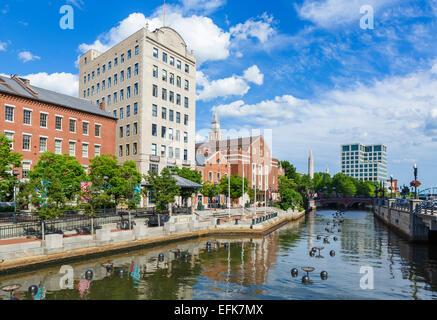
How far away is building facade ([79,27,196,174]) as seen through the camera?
175 feet

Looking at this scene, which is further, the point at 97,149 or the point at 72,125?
the point at 97,149

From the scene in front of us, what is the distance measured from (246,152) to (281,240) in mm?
45701

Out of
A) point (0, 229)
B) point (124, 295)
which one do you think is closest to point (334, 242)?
point (124, 295)

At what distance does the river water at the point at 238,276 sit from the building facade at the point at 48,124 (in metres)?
20.9

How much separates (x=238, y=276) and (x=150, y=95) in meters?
40.2

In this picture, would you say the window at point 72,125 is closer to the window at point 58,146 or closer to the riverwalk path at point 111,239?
the window at point 58,146

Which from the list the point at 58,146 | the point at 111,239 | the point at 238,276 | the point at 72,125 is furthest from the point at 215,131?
the point at 238,276

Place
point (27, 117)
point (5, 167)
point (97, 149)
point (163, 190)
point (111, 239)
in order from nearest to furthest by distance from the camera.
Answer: point (5, 167)
point (111, 239)
point (163, 190)
point (27, 117)
point (97, 149)

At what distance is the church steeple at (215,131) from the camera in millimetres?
135625

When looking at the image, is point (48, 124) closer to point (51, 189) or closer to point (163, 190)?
point (163, 190)

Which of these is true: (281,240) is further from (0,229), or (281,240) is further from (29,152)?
(29,152)

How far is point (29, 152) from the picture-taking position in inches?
1612

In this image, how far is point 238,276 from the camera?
22.5m

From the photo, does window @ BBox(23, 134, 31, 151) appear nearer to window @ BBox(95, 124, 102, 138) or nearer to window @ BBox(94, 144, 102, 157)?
window @ BBox(94, 144, 102, 157)
